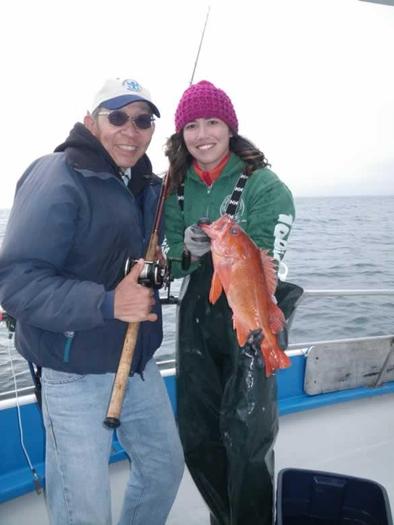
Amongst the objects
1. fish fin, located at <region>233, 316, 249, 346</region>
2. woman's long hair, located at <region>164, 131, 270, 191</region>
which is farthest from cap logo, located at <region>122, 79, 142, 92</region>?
fish fin, located at <region>233, 316, 249, 346</region>

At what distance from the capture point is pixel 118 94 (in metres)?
2.59

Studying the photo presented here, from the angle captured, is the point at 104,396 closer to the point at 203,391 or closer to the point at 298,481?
the point at 203,391

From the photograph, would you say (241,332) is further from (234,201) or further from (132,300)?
(234,201)

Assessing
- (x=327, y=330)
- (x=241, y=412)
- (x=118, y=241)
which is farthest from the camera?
(x=327, y=330)

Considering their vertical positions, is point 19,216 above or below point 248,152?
below

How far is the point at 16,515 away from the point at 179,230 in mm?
2404

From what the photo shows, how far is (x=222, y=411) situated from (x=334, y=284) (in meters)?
11.9

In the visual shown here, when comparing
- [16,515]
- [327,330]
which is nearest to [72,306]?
[16,515]

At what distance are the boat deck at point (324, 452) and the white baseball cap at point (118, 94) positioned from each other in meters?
2.91

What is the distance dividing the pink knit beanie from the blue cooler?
91.7 inches

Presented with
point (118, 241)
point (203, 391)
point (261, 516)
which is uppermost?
point (118, 241)

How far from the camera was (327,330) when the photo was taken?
10.4 metres

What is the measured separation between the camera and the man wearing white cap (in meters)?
2.16

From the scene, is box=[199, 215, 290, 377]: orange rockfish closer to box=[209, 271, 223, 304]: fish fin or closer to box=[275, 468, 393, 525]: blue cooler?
box=[209, 271, 223, 304]: fish fin
